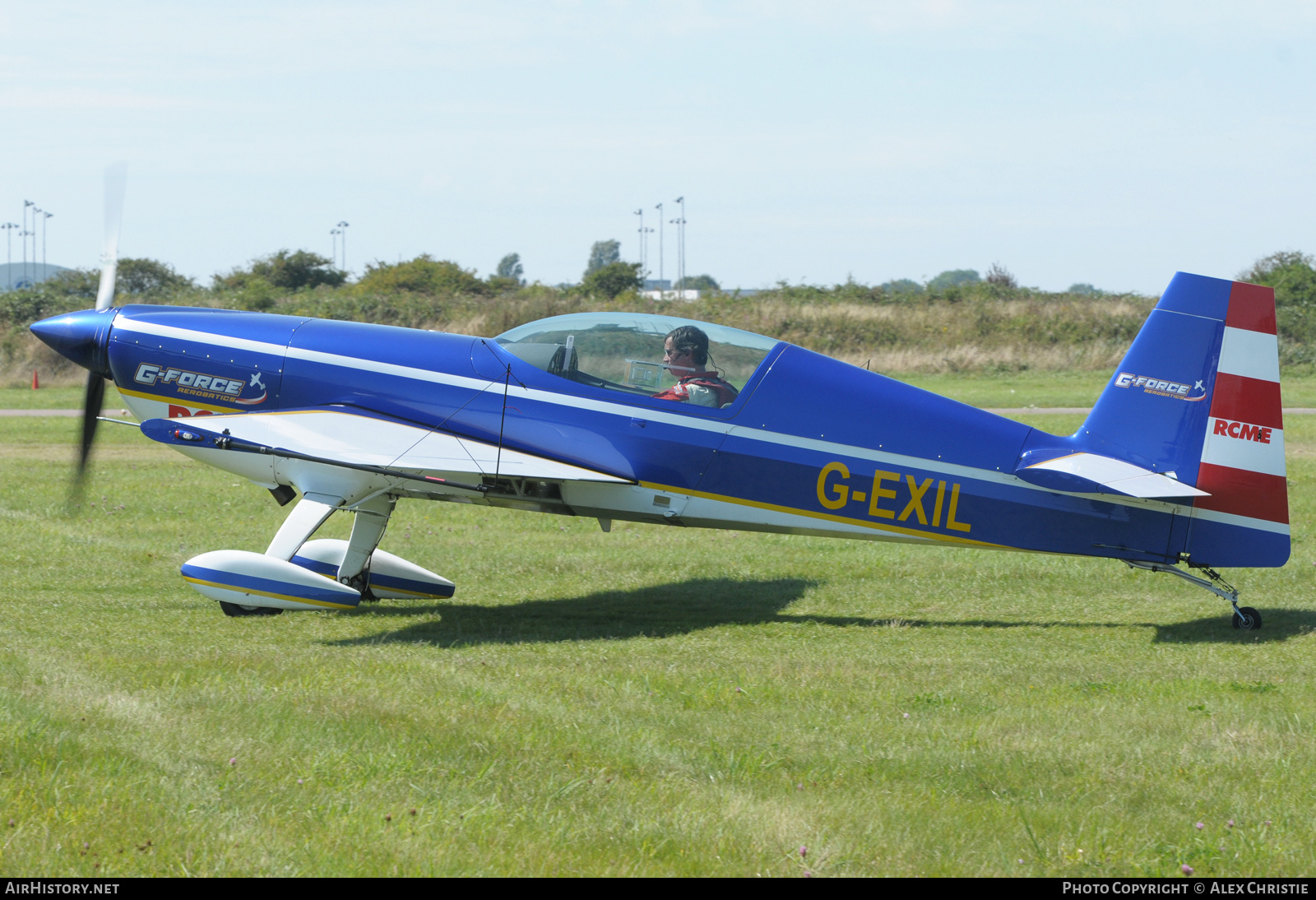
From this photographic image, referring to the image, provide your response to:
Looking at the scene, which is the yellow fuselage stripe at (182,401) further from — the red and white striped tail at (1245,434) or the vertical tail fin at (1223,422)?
the red and white striped tail at (1245,434)

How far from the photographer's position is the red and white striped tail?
7938 millimetres

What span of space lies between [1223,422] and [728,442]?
3.47m

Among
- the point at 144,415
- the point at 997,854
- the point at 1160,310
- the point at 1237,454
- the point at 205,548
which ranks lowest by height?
the point at 205,548

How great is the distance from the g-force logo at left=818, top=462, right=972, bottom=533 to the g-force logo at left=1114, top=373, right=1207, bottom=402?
4.76 ft

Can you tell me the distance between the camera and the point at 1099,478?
7816 millimetres

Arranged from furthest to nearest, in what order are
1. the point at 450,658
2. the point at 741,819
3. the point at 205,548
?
the point at 205,548, the point at 450,658, the point at 741,819

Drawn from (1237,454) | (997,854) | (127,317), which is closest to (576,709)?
(997,854)

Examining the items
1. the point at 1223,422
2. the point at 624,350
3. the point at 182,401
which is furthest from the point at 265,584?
the point at 1223,422

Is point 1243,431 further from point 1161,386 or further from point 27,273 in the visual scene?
point 27,273

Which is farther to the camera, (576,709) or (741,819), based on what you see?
(576,709)

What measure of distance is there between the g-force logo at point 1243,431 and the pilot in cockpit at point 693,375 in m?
3.41

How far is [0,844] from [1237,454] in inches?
300

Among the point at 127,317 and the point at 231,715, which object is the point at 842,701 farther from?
the point at 127,317

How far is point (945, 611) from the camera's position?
898 centimetres
